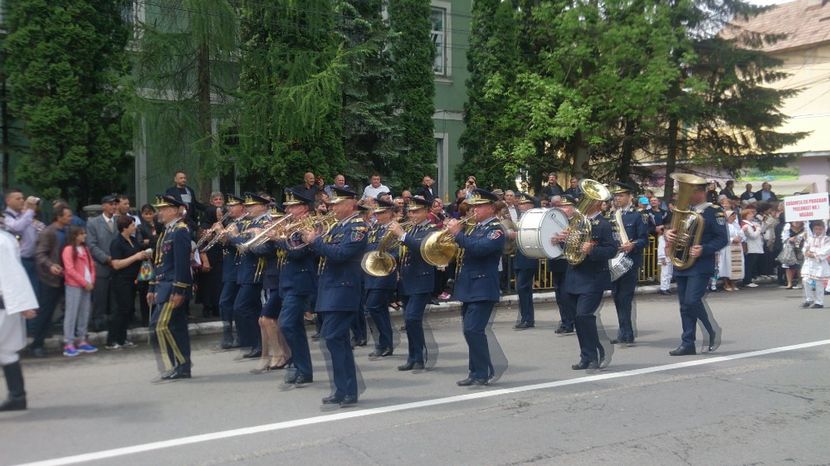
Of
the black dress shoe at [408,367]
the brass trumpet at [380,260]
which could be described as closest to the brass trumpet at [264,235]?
the brass trumpet at [380,260]

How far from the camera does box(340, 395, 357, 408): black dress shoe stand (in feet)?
25.1

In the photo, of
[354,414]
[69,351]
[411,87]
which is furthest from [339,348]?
[411,87]

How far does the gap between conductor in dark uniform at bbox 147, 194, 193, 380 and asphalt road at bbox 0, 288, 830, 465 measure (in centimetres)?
31

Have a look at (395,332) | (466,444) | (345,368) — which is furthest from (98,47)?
(466,444)

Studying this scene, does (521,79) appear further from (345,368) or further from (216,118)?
(345,368)

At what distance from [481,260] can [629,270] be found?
12.1ft

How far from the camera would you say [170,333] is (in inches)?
351

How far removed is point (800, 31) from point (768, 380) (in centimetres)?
3500

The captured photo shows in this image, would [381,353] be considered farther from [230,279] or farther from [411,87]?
[411,87]

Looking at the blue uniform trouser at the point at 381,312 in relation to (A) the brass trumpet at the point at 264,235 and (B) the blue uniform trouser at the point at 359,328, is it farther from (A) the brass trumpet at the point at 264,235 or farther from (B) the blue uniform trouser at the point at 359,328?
(A) the brass trumpet at the point at 264,235

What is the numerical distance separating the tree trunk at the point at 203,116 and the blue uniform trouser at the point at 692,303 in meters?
8.71

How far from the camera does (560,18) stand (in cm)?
2156

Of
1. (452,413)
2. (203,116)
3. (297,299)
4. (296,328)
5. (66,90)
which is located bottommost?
(452,413)

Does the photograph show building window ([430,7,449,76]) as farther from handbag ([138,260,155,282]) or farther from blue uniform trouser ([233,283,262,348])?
blue uniform trouser ([233,283,262,348])
